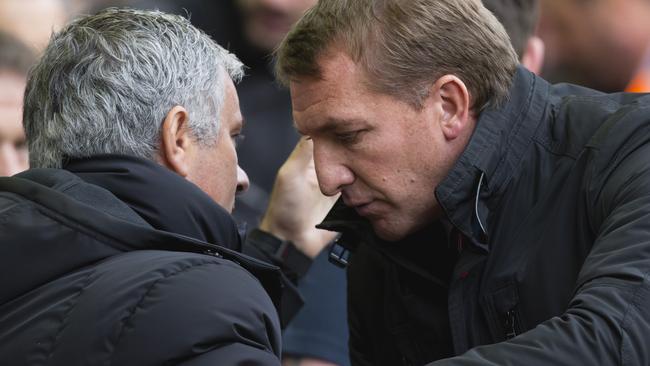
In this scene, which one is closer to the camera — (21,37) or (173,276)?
(173,276)

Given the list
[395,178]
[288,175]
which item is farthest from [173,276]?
[288,175]

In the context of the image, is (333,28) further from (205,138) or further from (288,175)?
(288,175)

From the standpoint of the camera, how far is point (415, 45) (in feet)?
10.2

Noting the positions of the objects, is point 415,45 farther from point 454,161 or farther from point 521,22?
point 521,22

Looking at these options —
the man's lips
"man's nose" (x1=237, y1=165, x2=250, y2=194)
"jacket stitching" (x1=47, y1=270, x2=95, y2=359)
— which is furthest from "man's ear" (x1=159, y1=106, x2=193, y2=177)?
"jacket stitching" (x1=47, y1=270, x2=95, y2=359)

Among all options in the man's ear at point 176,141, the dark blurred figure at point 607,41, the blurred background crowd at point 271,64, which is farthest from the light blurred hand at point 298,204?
the dark blurred figure at point 607,41

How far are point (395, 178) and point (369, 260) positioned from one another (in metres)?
0.43

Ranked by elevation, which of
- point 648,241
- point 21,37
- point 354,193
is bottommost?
point 21,37

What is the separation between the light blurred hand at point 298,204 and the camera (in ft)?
12.7

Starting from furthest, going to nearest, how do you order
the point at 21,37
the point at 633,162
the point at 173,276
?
1. the point at 21,37
2. the point at 633,162
3. the point at 173,276

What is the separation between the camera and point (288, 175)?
12.7 ft

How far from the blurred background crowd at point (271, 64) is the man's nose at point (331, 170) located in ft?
2.62

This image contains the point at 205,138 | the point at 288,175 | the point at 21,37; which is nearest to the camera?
the point at 205,138

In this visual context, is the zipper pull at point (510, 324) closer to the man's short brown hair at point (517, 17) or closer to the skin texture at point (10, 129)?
the man's short brown hair at point (517, 17)
